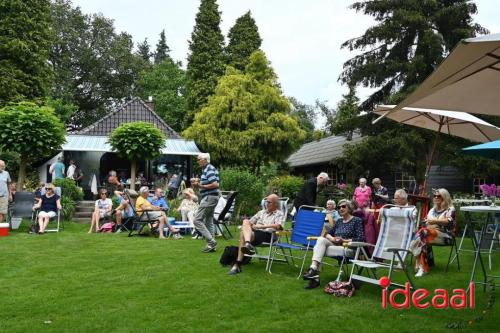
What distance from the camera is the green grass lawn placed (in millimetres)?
4383

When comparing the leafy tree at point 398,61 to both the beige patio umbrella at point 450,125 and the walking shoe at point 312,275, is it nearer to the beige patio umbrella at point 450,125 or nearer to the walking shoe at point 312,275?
the beige patio umbrella at point 450,125

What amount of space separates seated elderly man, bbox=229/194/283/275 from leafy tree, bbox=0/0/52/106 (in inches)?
813

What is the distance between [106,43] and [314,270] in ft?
121

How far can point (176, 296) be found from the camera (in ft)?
17.7

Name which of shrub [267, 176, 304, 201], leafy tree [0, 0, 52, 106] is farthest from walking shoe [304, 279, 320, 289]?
leafy tree [0, 0, 52, 106]

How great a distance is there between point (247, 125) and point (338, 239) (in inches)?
623

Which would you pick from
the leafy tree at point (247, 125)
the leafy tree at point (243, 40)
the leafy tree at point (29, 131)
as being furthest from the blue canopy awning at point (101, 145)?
the leafy tree at point (243, 40)

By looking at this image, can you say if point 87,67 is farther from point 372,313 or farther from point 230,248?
point 372,313

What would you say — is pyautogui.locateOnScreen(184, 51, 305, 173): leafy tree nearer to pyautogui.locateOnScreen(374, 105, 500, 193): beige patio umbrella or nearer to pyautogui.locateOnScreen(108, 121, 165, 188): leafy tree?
pyautogui.locateOnScreen(108, 121, 165, 188): leafy tree

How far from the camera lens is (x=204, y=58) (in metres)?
32.9

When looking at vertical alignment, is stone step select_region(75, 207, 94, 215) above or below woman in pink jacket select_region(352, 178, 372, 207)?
below

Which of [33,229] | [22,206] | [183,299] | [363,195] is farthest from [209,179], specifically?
[22,206]

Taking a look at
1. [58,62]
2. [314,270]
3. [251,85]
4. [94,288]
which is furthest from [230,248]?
[58,62]

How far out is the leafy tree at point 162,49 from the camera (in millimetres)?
63275
